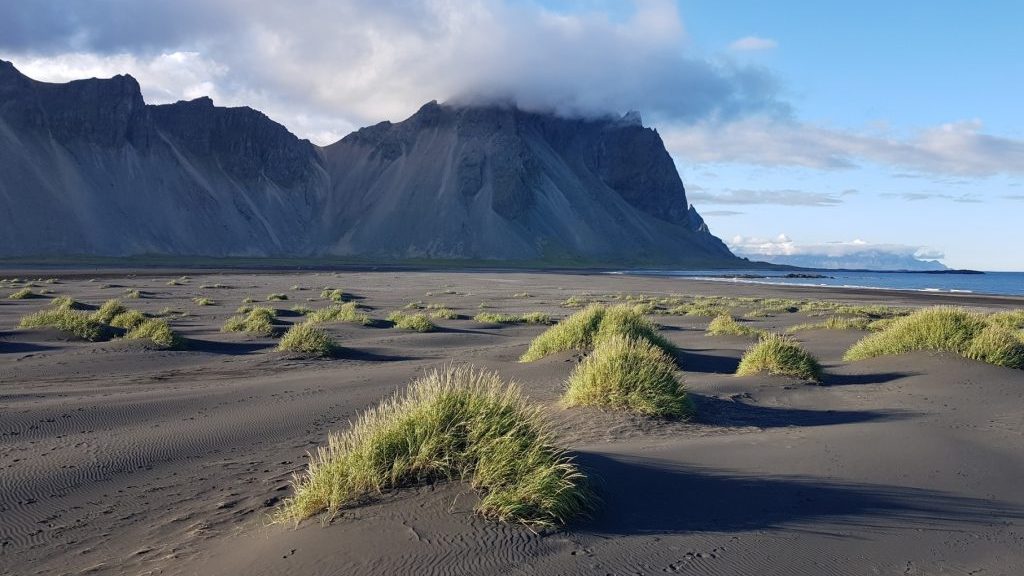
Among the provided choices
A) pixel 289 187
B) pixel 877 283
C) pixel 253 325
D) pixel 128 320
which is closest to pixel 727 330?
pixel 253 325

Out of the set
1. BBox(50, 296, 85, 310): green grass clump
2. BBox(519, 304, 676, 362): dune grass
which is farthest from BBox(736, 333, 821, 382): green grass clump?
BBox(50, 296, 85, 310): green grass clump

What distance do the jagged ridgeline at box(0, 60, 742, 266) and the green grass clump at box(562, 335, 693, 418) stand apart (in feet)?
349

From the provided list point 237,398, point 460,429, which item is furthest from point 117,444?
point 460,429

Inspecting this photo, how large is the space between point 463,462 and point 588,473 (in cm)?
110

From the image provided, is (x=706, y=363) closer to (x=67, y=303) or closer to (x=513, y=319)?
(x=513, y=319)

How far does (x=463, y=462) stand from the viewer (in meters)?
6.16

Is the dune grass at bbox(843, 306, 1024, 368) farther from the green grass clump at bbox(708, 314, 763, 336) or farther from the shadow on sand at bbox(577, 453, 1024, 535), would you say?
the shadow on sand at bbox(577, 453, 1024, 535)

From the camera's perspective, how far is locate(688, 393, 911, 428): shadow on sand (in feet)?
35.4

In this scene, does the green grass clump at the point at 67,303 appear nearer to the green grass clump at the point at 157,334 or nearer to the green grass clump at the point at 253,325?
the green grass clump at the point at 253,325

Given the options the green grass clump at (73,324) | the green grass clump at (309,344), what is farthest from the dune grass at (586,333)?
the green grass clump at (73,324)

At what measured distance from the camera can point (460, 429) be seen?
6406 mm

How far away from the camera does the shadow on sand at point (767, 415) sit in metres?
10.8

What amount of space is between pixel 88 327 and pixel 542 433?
17.8m

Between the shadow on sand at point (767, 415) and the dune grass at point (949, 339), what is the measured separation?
5023 millimetres
